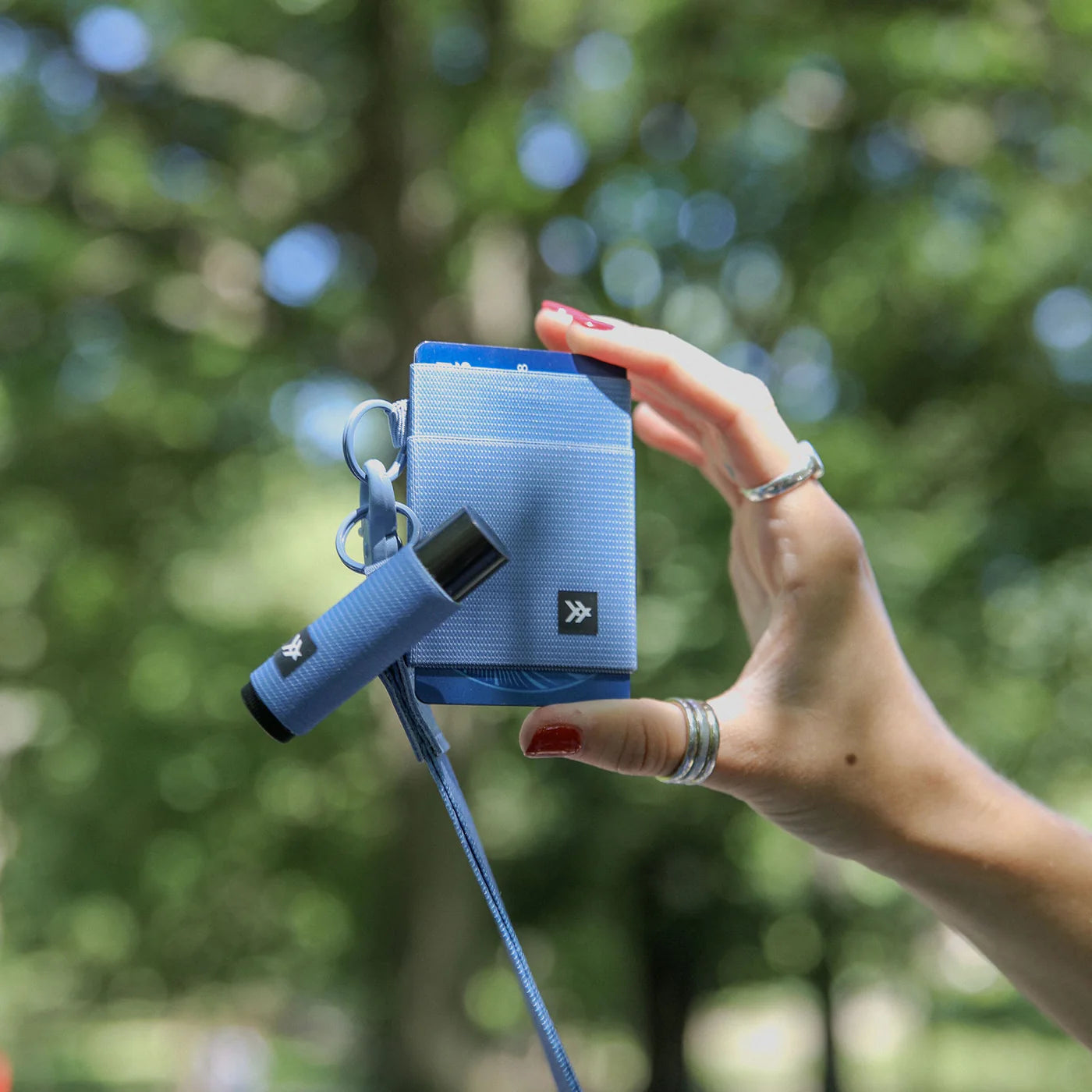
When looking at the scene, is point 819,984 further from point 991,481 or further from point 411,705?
point 411,705

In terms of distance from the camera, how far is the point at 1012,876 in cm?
137

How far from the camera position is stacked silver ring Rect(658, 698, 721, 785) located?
4.18 ft

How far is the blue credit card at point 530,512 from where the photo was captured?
47.1 inches

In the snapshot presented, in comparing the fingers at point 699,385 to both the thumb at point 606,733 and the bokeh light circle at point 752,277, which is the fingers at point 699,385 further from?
the bokeh light circle at point 752,277

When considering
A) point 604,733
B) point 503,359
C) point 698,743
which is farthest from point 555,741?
point 503,359

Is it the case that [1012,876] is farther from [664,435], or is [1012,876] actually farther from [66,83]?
[66,83]

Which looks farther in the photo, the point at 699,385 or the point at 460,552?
the point at 699,385

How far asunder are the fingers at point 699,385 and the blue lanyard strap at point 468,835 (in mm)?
422

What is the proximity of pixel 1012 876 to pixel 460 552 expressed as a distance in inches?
31.4

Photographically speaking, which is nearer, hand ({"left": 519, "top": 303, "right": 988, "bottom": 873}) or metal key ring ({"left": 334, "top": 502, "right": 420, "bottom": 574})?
metal key ring ({"left": 334, "top": 502, "right": 420, "bottom": 574})

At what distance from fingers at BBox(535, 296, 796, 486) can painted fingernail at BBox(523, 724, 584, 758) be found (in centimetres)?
39

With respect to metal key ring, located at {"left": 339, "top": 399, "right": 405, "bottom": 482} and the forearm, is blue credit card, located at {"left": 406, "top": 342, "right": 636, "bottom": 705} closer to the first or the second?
metal key ring, located at {"left": 339, "top": 399, "right": 405, "bottom": 482}

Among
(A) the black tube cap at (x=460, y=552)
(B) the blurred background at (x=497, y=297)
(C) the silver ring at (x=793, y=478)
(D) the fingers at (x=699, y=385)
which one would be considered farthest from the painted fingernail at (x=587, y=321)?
(B) the blurred background at (x=497, y=297)

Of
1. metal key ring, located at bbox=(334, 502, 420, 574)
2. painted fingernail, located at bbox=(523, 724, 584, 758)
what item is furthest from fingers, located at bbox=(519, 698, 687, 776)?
metal key ring, located at bbox=(334, 502, 420, 574)
